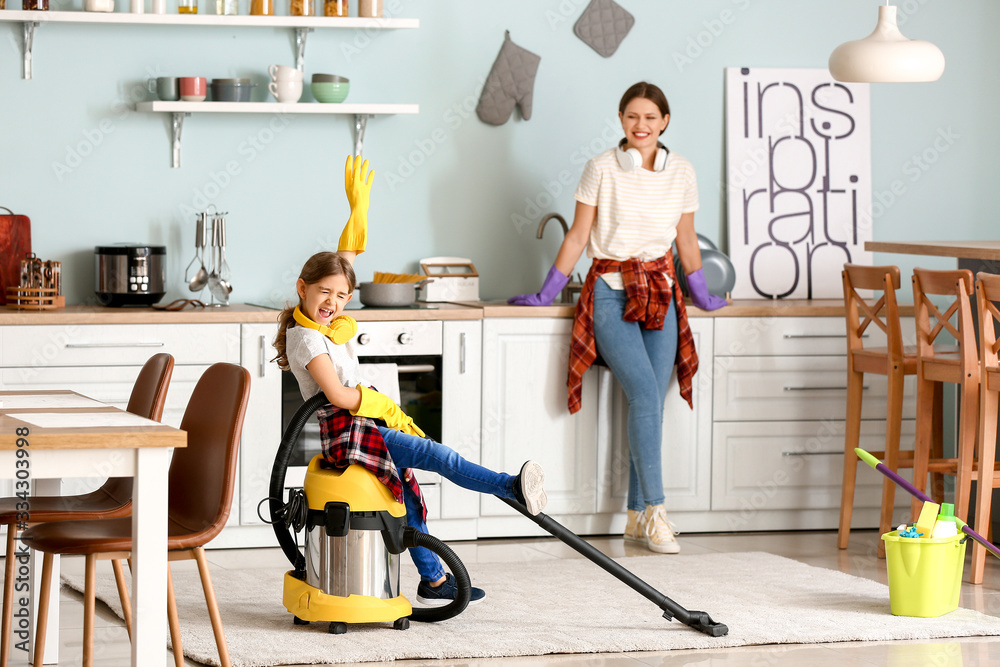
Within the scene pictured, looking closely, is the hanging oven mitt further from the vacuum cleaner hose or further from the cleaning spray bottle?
the cleaning spray bottle

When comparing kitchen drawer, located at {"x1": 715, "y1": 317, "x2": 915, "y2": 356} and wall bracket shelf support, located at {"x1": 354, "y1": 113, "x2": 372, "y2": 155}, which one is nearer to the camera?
kitchen drawer, located at {"x1": 715, "y1": 317, "x2": 915, "y2": 356}

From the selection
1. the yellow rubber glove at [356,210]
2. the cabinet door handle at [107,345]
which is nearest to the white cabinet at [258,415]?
the cabinet door handle at [107,345]

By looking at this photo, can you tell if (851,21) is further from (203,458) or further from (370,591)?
(203,458)

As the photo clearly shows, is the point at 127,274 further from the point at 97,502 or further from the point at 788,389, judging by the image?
the point at 788,389

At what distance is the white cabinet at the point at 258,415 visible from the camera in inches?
167

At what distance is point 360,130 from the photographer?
475 centimetres

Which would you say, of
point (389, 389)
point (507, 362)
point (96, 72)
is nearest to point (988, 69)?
point (507, 362)

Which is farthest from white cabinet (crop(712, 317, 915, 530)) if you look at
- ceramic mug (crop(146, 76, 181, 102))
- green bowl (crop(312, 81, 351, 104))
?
ceramic mug (crop(146, 76, 181, 102))

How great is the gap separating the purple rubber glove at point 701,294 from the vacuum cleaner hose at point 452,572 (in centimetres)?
172

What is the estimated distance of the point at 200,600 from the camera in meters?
3.52

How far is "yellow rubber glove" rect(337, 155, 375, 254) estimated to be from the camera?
413cm

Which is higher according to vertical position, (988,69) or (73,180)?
(988,69)

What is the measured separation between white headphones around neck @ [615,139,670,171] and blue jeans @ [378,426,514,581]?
1.57 m

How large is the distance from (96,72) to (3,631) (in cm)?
238
